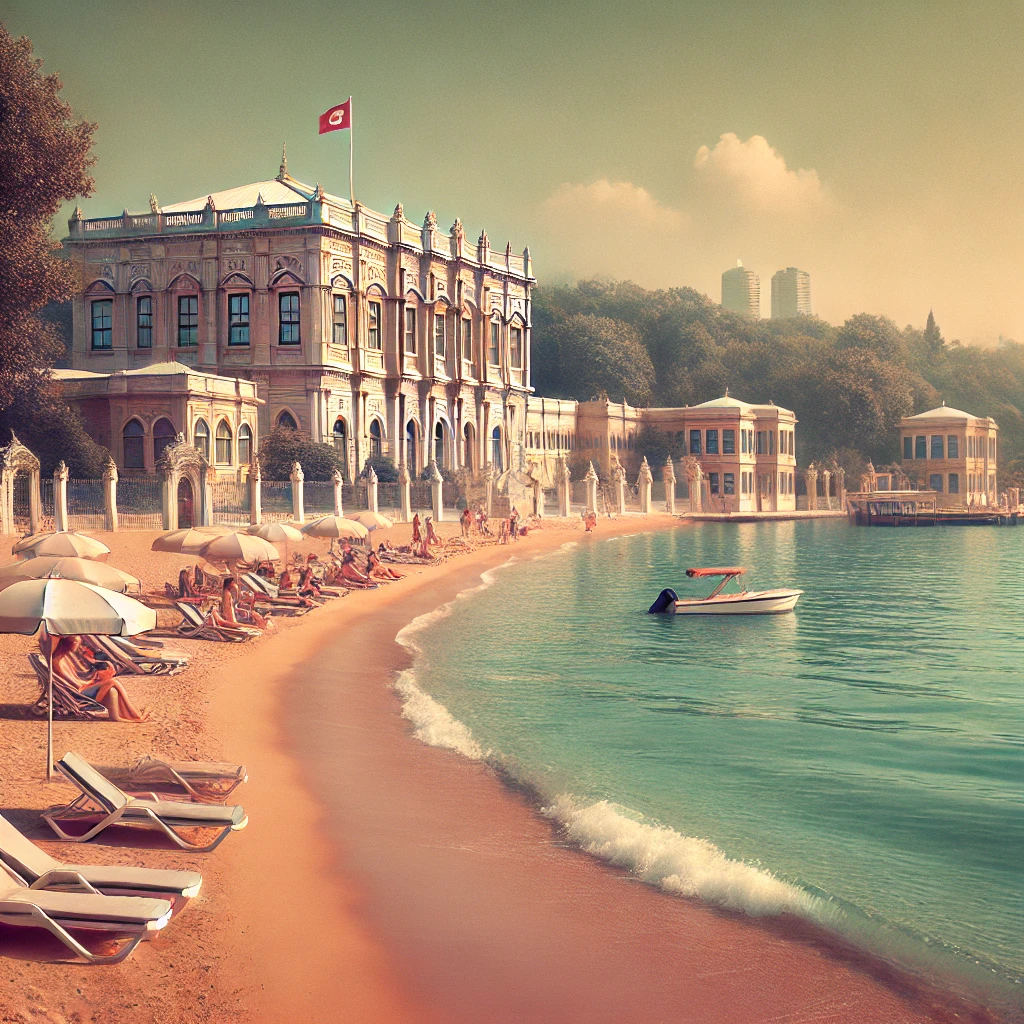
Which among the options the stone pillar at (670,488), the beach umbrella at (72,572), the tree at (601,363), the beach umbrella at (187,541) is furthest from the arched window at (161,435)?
the tree at (601,363)

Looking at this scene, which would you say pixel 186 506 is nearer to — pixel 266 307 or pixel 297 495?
pixel 297 495

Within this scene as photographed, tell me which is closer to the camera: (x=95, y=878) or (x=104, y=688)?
(x=95, y=878)

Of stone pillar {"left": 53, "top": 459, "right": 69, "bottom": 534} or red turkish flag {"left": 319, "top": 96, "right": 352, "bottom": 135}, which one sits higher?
red turkish flag {"left": 319, "top": 96, "right": 352, "bottom": 135}

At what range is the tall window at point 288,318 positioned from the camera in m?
54.5

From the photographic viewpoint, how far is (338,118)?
51.6m

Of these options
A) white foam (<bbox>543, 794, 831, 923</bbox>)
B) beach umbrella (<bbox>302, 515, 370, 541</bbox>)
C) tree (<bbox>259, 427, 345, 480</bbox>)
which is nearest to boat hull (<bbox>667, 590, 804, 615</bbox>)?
beach umbrella (<bbox>302, 515, 370, 541</bbox>)

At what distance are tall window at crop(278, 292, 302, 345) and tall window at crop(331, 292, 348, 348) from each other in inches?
81.3

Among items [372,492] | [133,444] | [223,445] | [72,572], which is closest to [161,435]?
[133,444]

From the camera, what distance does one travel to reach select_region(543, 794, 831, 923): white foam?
32.8 feet

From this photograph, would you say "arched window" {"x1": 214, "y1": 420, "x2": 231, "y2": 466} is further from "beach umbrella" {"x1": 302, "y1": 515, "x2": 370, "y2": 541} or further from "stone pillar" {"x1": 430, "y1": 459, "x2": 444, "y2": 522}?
"beach umbrella" {"x1": 302, "y1": 515, "x2": 370, "y2": 541}

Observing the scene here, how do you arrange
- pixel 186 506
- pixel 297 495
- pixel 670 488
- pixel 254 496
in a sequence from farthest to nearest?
pixel 670 488 → pixel 297 495 → pixel 254 496 → pixel 186 506

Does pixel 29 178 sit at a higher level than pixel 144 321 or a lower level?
lower

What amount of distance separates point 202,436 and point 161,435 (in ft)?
5.57

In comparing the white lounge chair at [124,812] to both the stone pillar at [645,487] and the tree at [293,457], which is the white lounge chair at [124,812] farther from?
the stone pillar at [645,487]
